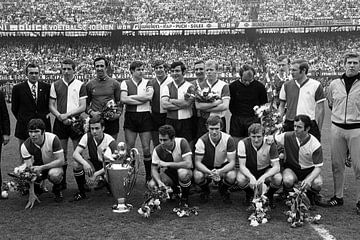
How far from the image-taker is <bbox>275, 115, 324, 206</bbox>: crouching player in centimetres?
614

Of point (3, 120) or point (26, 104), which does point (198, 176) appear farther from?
point (3, 120)

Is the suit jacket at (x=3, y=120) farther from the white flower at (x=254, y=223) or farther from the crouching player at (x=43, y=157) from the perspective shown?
the white flower at (x=254, y=223)

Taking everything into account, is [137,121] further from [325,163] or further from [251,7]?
[251,7]

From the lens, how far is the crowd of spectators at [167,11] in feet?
119

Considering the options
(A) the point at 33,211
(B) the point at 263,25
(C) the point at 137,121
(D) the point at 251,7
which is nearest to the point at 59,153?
(A) the point at 33,211

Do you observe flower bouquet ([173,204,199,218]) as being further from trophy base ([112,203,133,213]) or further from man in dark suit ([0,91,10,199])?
man in dark suit ([0,91,10,199])

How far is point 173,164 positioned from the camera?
20.9 feet

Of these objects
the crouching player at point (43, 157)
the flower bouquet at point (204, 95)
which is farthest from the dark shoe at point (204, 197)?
the crouching player at point (43, 157)

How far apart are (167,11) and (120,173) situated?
33516 millimetres

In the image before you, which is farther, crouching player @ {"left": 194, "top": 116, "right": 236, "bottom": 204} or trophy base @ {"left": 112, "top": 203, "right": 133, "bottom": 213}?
crouching player @ {"left": 194, "top": 116, "right": 236, "bottom": 204}

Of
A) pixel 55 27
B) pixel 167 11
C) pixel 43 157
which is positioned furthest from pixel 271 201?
pixel 167 11

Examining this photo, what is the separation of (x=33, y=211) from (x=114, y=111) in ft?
6.32

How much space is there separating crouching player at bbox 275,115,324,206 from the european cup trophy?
2111 millimetres

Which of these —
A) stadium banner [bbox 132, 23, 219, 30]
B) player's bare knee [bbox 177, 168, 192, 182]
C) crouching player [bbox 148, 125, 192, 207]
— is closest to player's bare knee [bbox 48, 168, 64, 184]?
crouching player [bbox 148, 125, 192, 207]
